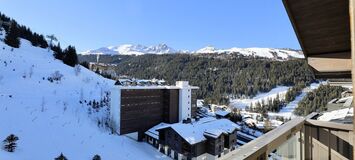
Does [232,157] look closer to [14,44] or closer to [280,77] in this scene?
[14,44]

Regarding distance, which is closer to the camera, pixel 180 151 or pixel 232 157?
pixel 232 157

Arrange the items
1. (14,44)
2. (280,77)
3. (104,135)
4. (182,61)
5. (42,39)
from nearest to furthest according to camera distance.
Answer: (104,135)
(14,44)
(42,39)
(280,77)
(182,61)

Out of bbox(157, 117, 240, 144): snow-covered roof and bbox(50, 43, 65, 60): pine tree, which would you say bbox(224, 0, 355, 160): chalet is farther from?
bbox(50, 43, 65, 60): pine tree

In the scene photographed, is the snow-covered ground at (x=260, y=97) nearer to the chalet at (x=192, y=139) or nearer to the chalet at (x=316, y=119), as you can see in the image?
the chalet at (x=192, y=139)

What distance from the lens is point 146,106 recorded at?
24344 millimetres

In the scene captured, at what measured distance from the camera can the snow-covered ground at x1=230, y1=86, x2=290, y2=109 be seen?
6781cm

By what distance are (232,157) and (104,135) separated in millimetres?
19871

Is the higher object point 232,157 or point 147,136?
point 232,157

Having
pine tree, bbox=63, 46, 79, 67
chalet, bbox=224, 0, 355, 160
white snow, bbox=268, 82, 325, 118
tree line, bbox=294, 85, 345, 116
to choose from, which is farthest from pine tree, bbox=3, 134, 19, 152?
white snow, bbox=268, 82, 325, 118

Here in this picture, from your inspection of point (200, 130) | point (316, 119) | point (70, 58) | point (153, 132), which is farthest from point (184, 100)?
point (316, 119)

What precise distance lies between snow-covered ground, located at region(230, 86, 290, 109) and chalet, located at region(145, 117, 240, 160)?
145ft

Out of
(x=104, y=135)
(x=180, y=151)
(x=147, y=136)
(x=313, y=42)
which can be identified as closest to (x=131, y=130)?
(x=147, y=136)

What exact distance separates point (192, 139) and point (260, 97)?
188ft

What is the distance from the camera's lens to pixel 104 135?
19.7 meters
